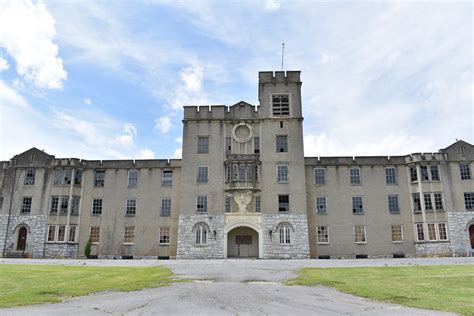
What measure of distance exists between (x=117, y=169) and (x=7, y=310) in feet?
97.1

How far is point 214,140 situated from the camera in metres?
35.9

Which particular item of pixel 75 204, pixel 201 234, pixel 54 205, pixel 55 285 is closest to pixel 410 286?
pixel 55 285

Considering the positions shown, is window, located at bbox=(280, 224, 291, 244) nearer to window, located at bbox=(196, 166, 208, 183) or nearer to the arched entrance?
the arched entrance

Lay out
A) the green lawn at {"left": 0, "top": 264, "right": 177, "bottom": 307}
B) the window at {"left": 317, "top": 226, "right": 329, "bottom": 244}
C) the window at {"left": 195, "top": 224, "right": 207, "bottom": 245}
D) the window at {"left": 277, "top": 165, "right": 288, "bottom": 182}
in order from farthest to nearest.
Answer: the window at {"left": 317, "top": 226, "right": 329, "bottom": 244} → the window at {"left": 277, "top": 165, "right": 288, "bottom": 182} → the window at {"left": 195, "top": 224, "right": 207, "bottom": 245} → the green lawn at {"left": 0, "top": 264, "right": 177, "bottom": 307}

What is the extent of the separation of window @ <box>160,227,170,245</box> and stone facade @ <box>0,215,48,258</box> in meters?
11.0

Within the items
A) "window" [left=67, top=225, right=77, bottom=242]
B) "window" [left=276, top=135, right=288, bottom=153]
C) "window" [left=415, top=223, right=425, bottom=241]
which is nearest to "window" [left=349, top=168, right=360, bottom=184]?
"window" [left=415, top=223, right=425, bottom=241]

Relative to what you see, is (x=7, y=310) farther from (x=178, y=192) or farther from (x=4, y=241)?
(x=4, y=241)

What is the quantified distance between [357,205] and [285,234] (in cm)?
788

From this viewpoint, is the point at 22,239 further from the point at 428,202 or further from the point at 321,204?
the point at 428,202

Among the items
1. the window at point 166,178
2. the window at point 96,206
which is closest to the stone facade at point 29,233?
the window at point 96,206

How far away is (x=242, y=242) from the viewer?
114 ft

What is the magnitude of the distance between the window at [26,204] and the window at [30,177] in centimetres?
149

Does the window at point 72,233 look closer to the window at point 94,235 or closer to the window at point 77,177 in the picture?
the window at point 94,235

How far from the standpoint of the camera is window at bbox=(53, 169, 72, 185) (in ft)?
123
